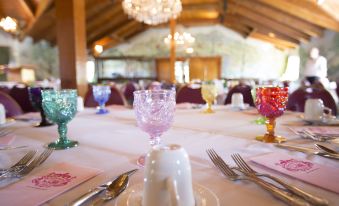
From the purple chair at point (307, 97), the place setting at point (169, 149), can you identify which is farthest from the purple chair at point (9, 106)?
the purple chair at point (307, 97)

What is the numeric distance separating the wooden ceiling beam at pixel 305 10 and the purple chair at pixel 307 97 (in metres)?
5.35

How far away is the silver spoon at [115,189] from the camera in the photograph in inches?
17.8

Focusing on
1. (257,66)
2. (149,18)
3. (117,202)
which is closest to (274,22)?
(257,66)

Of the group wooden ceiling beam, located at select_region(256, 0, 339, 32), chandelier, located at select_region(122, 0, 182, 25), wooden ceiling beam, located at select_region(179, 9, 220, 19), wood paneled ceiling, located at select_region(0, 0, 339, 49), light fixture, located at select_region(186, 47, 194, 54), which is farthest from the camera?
light fixture, located at select_region(186, 47, 194, 54)

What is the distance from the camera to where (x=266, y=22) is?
8.70 meters

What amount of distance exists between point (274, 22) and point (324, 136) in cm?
864

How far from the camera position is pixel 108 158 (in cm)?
71

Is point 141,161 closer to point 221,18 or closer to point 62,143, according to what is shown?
point 62,143

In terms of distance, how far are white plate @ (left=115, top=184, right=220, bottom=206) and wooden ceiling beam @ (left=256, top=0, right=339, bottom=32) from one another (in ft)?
22.7

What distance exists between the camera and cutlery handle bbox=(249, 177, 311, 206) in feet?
1.38

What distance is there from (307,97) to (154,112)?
1.50 metres

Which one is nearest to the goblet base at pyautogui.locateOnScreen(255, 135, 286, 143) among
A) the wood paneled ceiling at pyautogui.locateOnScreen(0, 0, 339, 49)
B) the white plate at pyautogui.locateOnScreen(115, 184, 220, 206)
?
the white plate at pyautogui.locateOnScreen(115, 184, 220, 206)

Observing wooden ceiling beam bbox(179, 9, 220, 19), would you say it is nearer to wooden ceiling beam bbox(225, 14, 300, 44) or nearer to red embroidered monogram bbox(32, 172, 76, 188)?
wooden ceiling beam bbox(225, 14, 300, 44)

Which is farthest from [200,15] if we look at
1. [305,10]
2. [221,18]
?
[305,10]
